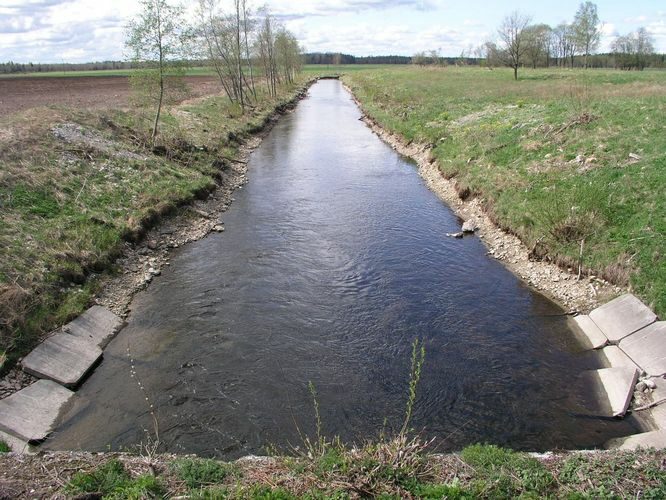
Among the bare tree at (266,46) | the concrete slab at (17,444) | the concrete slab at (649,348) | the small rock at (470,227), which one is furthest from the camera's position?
the bare tree at (266,46)

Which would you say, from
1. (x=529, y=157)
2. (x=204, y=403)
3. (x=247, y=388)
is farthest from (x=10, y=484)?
(x=529, y=157)

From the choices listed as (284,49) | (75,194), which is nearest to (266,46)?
(284,49)

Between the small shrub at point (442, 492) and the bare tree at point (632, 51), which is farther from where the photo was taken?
the bare tree at point (632, 51)

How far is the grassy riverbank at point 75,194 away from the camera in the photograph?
46.4 ft

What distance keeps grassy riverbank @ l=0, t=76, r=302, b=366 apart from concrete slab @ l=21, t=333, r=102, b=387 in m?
0.41

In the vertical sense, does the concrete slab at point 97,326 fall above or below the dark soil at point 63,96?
below

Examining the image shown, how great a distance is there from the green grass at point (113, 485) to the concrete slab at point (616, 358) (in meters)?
11.5

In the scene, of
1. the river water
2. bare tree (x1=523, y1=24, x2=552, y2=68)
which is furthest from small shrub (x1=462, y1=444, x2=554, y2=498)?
bare tree (x1=523, y1=24, x2=552, y2=68)

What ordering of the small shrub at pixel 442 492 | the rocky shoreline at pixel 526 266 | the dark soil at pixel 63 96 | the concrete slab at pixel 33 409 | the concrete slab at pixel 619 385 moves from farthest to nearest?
the dark soil at pixel 63 96
the rocky shoreline at pixel 526 266
the concrete slab at pixel 619 385
the concrete slab at pixel 33 409
the small shrub at pixel 442 492

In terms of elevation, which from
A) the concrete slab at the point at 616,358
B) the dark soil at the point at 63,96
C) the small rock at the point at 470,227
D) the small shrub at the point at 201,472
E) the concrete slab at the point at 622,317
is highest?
the dark soil at the point at 63,96

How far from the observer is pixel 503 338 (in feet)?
46.4

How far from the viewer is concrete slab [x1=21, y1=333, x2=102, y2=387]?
12.2 meters

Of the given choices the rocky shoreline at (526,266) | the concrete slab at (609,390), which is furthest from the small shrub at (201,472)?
the rocky shoreline at (526,266)

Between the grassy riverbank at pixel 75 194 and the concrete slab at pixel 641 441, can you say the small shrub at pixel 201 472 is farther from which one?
the concrete slab at pixel 641 441
